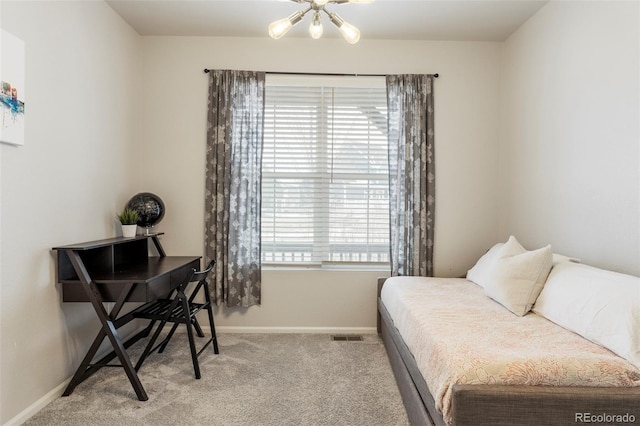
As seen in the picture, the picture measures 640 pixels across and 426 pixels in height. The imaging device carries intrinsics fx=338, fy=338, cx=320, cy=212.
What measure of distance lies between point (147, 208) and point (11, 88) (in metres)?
1.21

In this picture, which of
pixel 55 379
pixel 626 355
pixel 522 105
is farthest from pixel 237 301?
pixel 522 105

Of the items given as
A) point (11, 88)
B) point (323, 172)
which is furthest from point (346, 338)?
point (11, 88)

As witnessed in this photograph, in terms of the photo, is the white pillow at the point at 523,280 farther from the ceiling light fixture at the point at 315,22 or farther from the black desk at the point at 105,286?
the black desk at the point at 105,286

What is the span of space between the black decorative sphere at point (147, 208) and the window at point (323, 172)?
2.99 feet

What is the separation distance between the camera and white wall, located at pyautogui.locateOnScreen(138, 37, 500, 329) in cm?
317

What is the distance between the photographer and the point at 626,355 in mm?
1376

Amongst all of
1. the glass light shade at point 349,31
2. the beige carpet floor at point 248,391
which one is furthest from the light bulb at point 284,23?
the beige carpet floor at point 248,391

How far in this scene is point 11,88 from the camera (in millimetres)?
1801

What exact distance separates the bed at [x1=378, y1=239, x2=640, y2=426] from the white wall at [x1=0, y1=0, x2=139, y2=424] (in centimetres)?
216

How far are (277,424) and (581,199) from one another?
2.35 m

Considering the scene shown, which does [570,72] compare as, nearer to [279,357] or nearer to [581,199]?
[581,199]

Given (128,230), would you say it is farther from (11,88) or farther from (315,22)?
(315,22)

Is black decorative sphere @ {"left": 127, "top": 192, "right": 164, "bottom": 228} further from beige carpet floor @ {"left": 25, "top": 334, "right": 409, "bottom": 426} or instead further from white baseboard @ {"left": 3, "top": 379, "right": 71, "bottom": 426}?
white baseboard @ {"left": 3, "top": 379, "right": 71, "bottom": 426}

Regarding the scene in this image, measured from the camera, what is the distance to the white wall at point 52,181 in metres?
1.83
